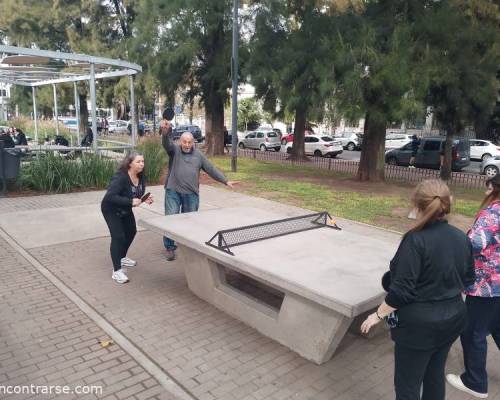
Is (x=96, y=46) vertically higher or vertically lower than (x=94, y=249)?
higher

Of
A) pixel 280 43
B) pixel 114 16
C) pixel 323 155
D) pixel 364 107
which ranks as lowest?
pixel 323 155

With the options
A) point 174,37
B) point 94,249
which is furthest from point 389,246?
point 174,37

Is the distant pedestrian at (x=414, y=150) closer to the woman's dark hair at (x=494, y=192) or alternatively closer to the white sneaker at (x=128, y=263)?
the white sneaker at (x=128, y=263)

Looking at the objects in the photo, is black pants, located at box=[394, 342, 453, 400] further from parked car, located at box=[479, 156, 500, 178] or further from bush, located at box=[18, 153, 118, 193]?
parked car, located at box=[479, 156, 500, 178]

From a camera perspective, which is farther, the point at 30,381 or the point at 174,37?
the point at 174,37

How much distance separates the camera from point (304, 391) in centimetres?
323

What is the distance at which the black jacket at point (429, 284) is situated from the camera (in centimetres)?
229

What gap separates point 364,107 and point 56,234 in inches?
300

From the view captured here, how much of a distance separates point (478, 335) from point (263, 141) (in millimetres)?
28122

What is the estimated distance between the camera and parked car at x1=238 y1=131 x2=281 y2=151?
3070 centimetres

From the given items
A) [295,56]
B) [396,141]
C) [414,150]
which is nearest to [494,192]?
[295,56]

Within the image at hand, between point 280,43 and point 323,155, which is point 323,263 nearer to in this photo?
point 280,43

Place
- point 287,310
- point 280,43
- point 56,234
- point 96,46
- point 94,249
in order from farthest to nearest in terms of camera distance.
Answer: point 96,46
point 280,43
point 56,234
point 94,249
point 287,310

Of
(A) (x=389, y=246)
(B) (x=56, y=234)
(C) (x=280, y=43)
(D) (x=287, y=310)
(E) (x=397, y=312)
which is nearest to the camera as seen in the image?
(E) (x=397, y=312)
